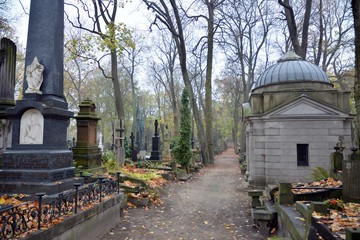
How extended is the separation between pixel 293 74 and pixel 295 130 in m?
2.77

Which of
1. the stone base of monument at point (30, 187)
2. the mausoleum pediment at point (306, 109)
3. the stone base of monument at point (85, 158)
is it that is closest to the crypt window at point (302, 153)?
the mausoleum pediment at point (306, 109)

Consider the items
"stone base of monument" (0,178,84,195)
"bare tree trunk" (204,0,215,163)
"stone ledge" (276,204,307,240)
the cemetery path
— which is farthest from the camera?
"bare tree trunk" (204,0,215,163)

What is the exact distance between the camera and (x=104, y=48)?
1420 cm

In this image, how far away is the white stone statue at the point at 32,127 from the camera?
20.5 ft

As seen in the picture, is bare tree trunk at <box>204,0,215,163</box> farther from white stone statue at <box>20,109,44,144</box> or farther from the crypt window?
white stone statue at <box>20,109,44,144</box>

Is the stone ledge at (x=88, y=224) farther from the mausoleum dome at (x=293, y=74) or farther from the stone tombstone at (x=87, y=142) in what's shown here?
the mausoleum dome at (x=293, y=74)

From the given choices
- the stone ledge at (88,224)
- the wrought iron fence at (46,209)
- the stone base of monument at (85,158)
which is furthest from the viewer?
the stone base of monument at (85,158)

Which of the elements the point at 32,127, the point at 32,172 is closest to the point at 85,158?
the point at 32,127

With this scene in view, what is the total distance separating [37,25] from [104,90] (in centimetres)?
3301

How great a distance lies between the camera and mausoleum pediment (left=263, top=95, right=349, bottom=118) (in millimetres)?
11031

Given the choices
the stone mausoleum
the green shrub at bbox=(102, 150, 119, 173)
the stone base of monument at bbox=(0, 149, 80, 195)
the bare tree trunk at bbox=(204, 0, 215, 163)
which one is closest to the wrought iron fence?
the stone base of monument at bbox=(0, 149, 80, 195)

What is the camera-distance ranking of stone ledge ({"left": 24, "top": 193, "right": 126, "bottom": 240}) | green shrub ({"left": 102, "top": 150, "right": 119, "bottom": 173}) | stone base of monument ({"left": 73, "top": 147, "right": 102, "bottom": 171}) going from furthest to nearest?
green shrub ({"left": 102, "top": 150, "right": 119, "bottom": 173})
stone base of monument ({"left": 73, "top": 147, "right": 102, "bottom": 171})
stone ledge ({"left": 24, "top": 193, "right": 126, "bottom": 240})

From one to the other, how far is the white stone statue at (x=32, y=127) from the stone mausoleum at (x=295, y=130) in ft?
27.2

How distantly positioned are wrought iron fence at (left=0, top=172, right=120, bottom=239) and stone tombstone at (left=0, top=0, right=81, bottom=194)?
2.26 feet
